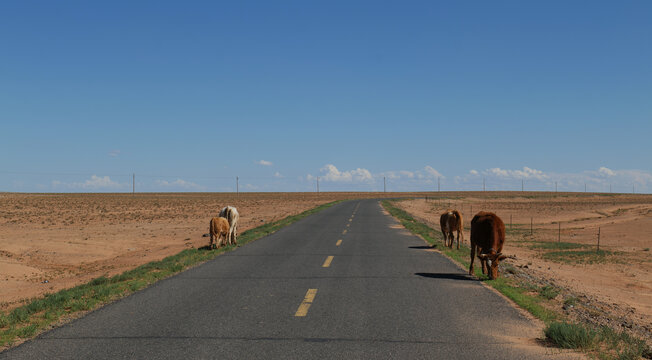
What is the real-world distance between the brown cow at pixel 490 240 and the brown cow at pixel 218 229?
10.3 metres

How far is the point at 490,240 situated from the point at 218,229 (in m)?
10.9

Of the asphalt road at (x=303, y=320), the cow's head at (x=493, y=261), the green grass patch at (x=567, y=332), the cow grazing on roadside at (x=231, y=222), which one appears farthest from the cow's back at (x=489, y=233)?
the cow grazing on roadside at (x=231, y=222)

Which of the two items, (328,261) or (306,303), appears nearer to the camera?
(306,303)

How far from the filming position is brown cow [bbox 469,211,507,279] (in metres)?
11.6

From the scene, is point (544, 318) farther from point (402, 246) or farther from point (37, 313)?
point (402, 246)

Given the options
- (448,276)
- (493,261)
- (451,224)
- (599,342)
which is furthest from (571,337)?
(451,224)

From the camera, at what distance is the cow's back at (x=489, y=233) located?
39.0ft

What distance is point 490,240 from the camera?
11930 mm

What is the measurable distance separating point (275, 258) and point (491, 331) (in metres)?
8.96

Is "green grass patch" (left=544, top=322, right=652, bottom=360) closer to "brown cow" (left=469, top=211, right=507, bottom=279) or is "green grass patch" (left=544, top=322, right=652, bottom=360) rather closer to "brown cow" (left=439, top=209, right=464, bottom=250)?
"brown cow" (left=469, top=211, right=507, bottom=279)

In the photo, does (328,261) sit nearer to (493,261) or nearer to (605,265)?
(493,261)

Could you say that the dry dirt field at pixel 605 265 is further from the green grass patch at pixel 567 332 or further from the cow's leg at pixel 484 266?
the cow's leg at pixel 484 266

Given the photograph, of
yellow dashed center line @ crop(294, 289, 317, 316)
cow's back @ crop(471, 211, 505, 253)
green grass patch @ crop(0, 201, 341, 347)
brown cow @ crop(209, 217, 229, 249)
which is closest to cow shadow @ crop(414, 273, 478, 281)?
cow's back @ crop(471, 211, 505, 253)

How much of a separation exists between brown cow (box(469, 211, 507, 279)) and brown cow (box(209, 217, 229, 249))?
10.3 meters
